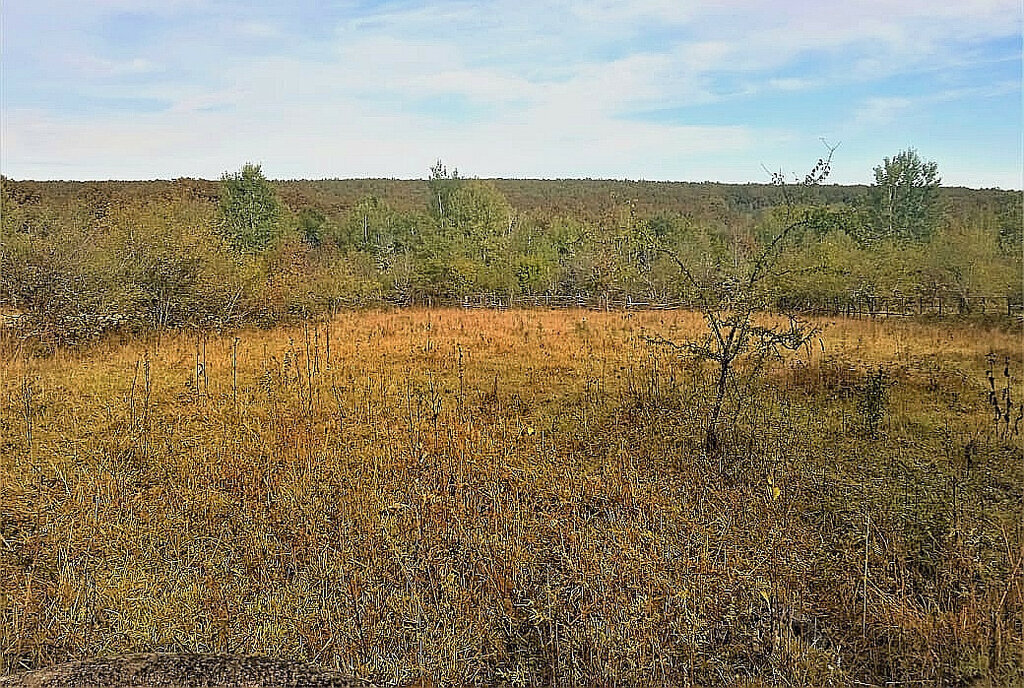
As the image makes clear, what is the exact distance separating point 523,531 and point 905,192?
3096cm

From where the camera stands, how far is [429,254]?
92.0ft

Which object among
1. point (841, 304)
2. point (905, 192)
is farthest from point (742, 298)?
point (905, 192)

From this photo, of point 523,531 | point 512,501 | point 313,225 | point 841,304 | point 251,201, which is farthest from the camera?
point 313,225

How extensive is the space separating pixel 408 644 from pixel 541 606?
2.52 ft

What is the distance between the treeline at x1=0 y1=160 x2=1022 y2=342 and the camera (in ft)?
44.3

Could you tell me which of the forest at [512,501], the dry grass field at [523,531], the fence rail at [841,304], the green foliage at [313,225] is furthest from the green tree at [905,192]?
the green foliage at [313,225]

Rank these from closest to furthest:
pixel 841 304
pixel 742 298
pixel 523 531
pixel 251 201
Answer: pixel 523 531 → pixel 742 298 → pixel 841 304 → pixel 251 201

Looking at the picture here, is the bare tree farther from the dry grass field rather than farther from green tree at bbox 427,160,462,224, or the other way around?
green tree at bbox 427,160,462,224

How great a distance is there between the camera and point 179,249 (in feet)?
52.9

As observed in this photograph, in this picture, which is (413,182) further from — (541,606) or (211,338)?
(541,606)

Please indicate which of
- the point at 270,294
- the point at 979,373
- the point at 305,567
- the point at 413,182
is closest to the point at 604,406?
the point at 305,567

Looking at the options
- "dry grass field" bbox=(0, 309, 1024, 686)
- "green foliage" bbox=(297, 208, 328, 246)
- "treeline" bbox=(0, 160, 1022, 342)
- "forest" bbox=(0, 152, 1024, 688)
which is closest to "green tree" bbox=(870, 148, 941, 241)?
"treeline" bbox=(0, 160, 1022, 342)

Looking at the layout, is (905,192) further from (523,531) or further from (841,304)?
(523,531)

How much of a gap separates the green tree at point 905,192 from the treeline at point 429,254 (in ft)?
0.48
